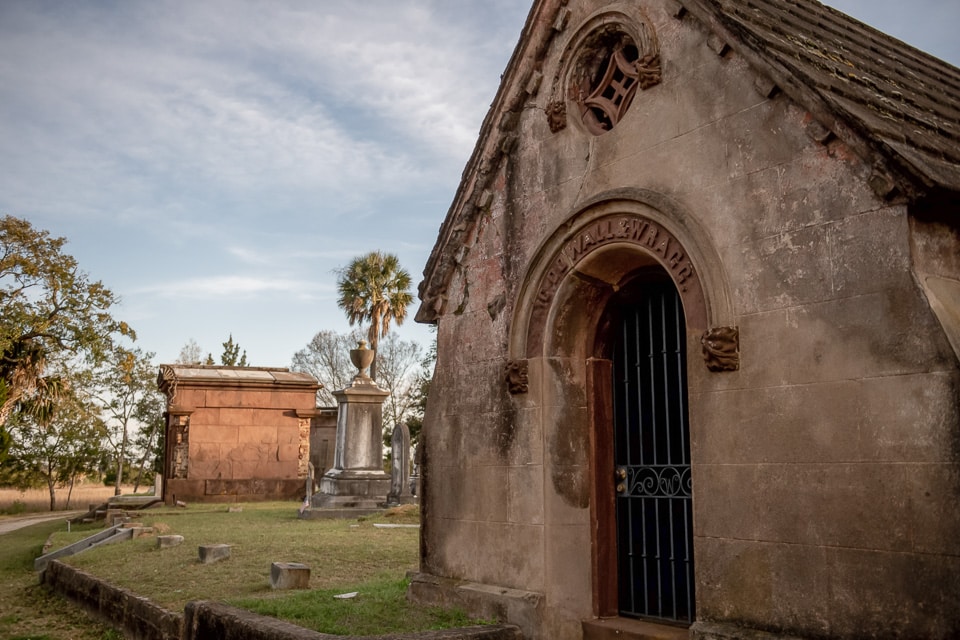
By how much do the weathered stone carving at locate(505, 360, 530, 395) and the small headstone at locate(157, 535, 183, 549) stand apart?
914 cm

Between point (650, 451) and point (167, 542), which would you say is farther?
point (167, 542)

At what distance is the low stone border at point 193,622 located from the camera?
6902 millimetres

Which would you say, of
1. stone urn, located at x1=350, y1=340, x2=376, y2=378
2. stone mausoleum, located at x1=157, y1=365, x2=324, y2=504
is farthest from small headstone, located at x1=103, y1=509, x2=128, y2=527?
stone urn, located at x1=350, y1=340, x2=376, y2=378

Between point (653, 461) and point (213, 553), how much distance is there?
7.86 m

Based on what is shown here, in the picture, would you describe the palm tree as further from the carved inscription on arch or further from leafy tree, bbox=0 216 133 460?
the carved inscription on arch

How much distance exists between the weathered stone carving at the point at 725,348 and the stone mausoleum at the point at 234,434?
2559cm

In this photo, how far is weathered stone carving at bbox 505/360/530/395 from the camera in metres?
7.82

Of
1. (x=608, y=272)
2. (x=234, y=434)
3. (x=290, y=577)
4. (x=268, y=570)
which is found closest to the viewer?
(x=608, y=272)

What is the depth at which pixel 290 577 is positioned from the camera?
10.2 m

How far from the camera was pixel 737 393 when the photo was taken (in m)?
5.91

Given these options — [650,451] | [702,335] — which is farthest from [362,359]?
[702,335]

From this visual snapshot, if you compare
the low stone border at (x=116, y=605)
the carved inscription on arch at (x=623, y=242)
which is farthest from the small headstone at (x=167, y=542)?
the carved inscription on arch at (x=623, y=242)

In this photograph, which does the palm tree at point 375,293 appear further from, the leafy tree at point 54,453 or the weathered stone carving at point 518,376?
the weathered stone carving at point 518,376

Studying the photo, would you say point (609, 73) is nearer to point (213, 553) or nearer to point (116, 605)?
point (116, 605)
